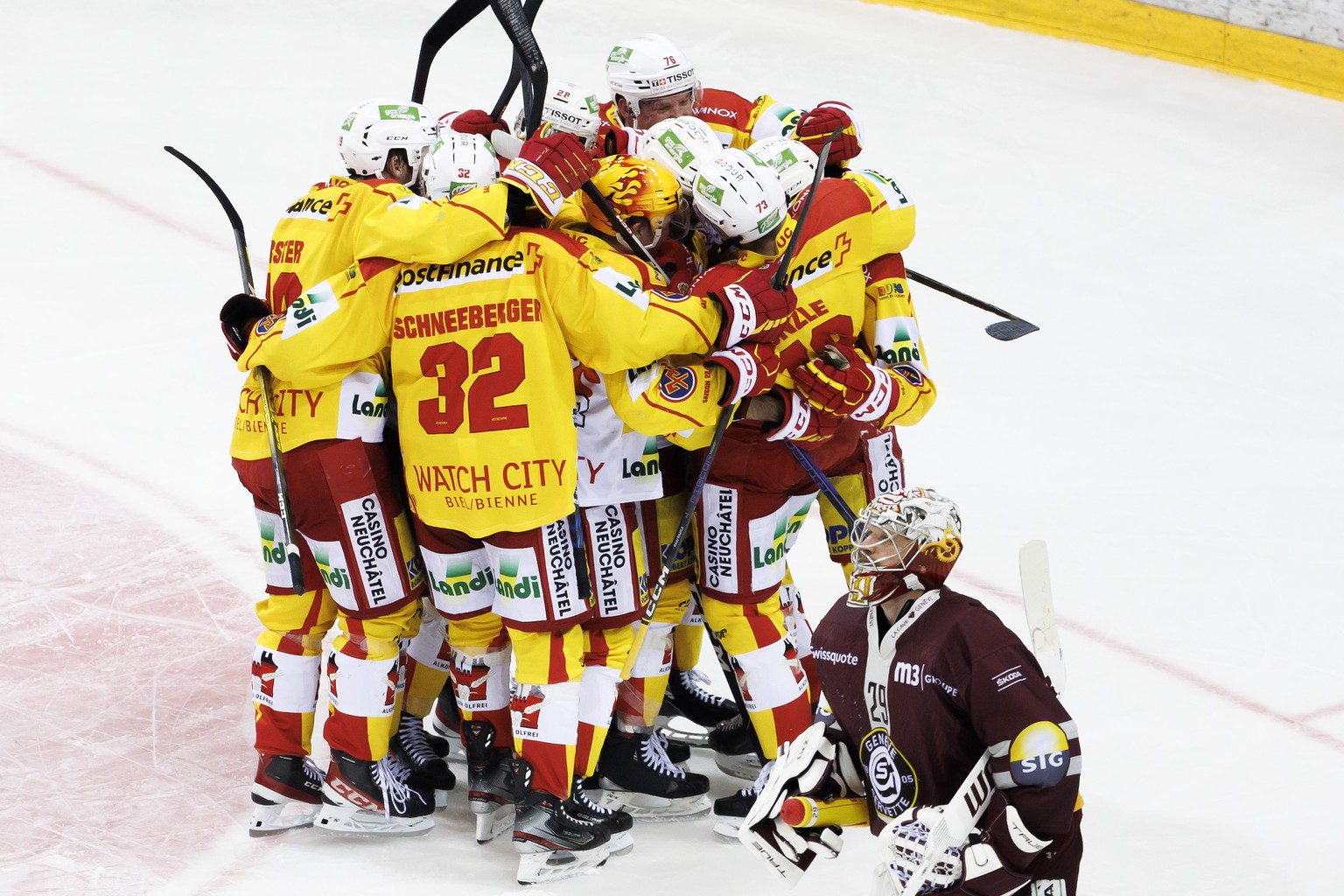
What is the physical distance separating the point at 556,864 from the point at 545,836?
8cm

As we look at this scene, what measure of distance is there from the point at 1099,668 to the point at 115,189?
17.1 ft

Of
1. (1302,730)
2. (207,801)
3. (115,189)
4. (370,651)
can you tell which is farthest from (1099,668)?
(115,189)

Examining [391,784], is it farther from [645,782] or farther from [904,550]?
[904,550]

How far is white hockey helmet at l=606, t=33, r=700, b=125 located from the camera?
5203mm

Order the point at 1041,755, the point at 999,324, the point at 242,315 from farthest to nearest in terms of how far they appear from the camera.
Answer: the point at 999,324, the point at 242,315, the point at 1041,755

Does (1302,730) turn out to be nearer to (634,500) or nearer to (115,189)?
(634,500)

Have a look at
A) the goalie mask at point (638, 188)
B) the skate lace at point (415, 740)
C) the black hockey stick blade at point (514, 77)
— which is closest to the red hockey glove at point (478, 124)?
the black hockey stick blade at point (514, 77)

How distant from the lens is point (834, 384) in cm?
421

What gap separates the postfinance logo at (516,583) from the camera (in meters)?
4.29

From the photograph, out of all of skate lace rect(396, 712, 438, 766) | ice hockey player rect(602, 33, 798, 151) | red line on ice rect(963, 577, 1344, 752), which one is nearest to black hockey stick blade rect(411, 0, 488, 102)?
ice hockey player rect(602, 33, 798, 151)

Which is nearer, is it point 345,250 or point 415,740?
point 345,250

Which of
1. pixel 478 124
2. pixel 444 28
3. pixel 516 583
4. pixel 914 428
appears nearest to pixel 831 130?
pixel 478 124

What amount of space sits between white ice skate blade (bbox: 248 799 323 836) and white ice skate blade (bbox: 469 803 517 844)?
435 mm

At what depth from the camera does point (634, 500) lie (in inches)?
175
